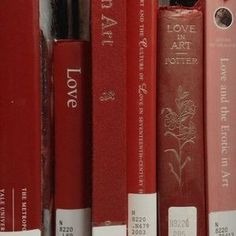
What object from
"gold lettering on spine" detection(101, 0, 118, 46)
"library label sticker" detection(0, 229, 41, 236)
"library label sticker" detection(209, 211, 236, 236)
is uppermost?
"gold lettering on spine" detection(101, 0, 118, 46)

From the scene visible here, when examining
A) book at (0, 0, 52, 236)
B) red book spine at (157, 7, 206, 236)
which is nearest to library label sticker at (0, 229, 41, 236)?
book at (0, 0, 52, 236)

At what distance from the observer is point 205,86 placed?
19.6 inches

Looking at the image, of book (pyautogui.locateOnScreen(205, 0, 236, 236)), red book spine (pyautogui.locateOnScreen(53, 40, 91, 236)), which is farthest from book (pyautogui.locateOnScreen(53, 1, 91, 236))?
book (pyautogui.locateOnScreen(205, 0, 236, 236))

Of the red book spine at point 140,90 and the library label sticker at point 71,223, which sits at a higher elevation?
the red book spine at point 140,90

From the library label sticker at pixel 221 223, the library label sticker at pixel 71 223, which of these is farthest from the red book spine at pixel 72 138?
the library label sticker at pixel 221 223

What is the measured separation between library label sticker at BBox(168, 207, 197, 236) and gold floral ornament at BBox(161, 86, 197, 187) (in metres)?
0.03

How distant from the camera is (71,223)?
468 millimetres

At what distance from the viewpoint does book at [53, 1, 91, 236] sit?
1.54 ft

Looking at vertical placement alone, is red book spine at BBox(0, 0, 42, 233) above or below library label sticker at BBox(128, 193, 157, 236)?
above

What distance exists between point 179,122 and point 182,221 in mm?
102

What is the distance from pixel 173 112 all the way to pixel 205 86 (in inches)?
1.7

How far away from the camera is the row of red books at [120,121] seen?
1.45 ft

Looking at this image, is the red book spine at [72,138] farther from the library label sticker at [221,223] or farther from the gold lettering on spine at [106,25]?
the library label sticker at [221,223]

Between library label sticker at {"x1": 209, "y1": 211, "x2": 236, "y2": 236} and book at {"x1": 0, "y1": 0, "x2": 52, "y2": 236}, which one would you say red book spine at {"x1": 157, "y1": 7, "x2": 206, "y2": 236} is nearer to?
library label sticker at {"x1": 209, "y1": 211, "x2": 236, "y2": 236}
